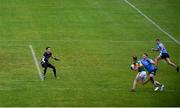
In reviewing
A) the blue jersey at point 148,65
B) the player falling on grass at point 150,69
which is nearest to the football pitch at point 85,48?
the player falling on grass at point 150,69

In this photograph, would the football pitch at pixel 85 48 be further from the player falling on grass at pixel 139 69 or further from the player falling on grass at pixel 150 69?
the player falling on grass at pixel 139 69

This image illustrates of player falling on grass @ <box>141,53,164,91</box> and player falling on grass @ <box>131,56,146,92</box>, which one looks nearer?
player falling on grass @ <box>131,56,146,92</box>

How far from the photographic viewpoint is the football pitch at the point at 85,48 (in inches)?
1185

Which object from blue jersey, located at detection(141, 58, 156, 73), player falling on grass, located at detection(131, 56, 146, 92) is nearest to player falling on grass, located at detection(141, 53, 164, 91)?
blue jersey, located at detection(141, 58, 156, 73)

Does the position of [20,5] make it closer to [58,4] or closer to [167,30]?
[58,4]

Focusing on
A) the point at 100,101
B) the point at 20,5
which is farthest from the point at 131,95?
the point at 20,5

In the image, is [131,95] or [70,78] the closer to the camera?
[131,95]

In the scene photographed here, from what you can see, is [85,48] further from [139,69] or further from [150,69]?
[139,69]

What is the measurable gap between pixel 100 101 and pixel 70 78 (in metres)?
4.66

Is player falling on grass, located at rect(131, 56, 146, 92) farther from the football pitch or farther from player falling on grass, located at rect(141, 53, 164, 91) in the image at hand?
the football pitch

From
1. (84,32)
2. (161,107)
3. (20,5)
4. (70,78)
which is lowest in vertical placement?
(161,107)

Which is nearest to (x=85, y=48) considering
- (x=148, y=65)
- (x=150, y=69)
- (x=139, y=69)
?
(x=148, y=65)

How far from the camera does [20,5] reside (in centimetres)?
5453

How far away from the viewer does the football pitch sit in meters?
30.1
